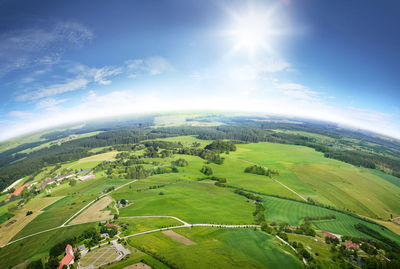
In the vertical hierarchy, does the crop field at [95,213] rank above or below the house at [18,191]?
above

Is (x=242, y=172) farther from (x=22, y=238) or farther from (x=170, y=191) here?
(x=22, y=238)

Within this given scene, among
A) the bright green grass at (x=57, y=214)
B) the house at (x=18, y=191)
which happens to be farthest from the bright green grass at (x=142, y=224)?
the house at (x=18, y=191)

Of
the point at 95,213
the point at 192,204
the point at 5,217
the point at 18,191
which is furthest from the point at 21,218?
the point at 192,204

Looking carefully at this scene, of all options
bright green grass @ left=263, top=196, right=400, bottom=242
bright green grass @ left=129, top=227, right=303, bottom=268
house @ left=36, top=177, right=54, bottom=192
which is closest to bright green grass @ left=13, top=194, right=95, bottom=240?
house @ left=36, top=177, right=54, bottom=192

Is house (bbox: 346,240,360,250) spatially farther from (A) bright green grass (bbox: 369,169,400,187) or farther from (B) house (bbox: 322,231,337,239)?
(A) bright green grass (bbox: 369,169,400,187)

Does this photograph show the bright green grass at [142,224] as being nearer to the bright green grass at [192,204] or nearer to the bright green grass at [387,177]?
the bright green grass at [192,204]

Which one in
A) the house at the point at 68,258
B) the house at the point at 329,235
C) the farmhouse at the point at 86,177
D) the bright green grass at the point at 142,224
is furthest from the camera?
the farmhouse at the point at 86,177

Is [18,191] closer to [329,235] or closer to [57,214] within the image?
[57,214]

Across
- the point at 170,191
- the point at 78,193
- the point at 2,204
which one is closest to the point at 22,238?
the point at 78,193
